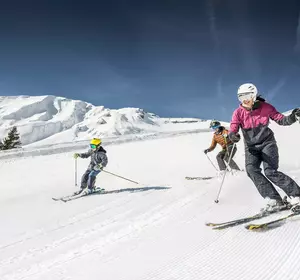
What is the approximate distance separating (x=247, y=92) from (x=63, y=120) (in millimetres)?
107552

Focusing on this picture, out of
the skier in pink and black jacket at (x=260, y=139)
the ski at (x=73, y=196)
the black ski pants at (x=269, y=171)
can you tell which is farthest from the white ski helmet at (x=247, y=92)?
the ski at (x=73, y=196)

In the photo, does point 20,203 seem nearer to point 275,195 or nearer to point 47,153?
point 275,195

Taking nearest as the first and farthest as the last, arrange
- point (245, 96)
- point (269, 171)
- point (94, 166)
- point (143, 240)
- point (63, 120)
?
point (143, 240)
point (269, 171)
point (245, 96)
point (94, 166)
point (63, 120)

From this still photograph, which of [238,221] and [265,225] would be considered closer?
[265,225]

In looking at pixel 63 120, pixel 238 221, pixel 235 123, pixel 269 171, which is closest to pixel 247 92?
pixel 235 123

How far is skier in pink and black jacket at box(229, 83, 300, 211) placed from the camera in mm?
4543

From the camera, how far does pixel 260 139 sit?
15.2 feet

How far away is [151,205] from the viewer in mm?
6906

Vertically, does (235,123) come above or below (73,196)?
above

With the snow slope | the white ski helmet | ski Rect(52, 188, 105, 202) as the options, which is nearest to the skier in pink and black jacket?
the white ski helmet

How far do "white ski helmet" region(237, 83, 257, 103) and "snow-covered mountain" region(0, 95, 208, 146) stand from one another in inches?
3346

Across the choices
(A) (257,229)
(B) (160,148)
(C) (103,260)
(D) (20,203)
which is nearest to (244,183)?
(A) (257,229)

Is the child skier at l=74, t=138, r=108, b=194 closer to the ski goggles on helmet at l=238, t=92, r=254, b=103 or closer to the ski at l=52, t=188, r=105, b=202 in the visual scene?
the ski at l=52, t=188, r=105, b=202

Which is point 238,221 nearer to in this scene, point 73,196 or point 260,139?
point 260,139
